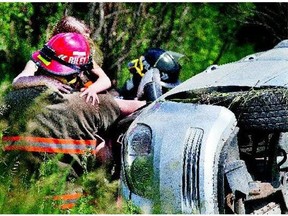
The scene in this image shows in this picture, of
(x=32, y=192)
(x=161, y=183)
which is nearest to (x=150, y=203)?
(x=161, y=183)

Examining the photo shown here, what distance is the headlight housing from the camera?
452 centimetres

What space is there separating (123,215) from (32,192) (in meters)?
0.70

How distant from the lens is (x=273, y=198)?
4941 millimetres

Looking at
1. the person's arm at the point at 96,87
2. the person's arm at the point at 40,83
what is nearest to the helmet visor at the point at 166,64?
the person's arm at the point at 96,87

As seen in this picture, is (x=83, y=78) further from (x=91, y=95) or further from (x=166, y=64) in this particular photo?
(x=166, y=64)

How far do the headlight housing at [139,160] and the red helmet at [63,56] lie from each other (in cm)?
57

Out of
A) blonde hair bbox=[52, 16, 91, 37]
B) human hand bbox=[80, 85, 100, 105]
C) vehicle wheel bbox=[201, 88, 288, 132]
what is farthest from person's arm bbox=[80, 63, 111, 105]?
vehicle wheel bbox=[201, 88, 288, 132]

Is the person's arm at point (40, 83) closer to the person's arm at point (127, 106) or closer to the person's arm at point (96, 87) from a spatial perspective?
the person's arm at point (96, 87)

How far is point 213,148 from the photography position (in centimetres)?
434

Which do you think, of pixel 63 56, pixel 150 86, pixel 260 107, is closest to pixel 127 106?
pixel 150 86

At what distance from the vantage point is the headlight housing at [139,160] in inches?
178

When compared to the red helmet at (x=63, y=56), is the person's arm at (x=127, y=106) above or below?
below

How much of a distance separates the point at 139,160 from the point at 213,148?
0.49 m

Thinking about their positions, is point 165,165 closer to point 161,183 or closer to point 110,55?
point 161,183
